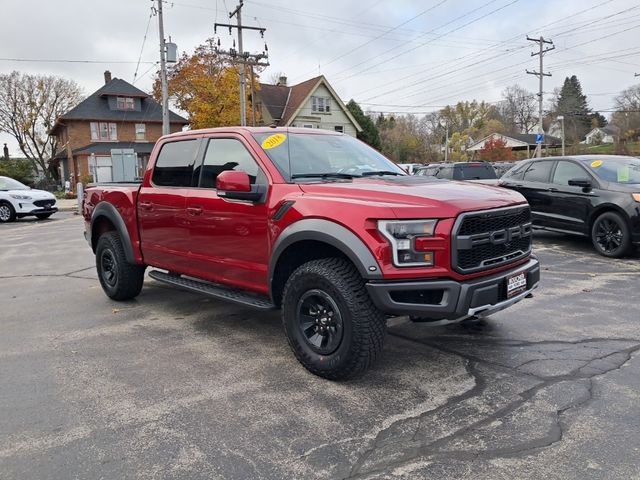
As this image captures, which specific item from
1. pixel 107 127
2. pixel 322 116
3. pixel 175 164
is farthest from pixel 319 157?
→ pixel 107 127

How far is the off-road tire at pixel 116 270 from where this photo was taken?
5988 mm

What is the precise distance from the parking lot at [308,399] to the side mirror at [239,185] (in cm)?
135

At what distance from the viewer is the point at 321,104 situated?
1813 inches

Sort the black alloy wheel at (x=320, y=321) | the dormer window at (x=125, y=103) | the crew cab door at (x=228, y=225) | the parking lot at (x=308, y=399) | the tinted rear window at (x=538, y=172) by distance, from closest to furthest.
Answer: the parking lot at (x=308, y=399) < the black alloy wheel at (x=320, y=321) < the crew cab door at (x=228, y=225) < the tinted rear window at (x=538, y=172) < the dormer window at (x=125, y=103)

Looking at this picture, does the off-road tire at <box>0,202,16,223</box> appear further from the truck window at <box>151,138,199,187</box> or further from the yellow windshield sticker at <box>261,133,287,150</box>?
the yellow windshield sticker at <box>261,133,287,150</box>

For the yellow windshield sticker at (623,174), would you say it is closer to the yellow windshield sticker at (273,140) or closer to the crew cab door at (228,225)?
the yellow windshield sticker at (273,140)

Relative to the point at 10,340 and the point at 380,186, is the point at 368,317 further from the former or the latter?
the point at 10,340

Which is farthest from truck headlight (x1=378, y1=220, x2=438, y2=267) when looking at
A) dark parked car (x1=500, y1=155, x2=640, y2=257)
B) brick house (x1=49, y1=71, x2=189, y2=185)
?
brick house (x1=49, y1=71, x2=189, y2=185)

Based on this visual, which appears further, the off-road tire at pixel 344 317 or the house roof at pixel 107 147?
the house roof at pixel 107 147

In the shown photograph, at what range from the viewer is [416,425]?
3100 millimetres

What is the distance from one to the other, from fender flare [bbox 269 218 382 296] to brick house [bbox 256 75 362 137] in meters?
41.0

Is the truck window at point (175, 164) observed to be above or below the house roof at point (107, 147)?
below

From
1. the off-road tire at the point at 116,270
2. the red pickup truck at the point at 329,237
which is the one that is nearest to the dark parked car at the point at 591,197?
the red pickup truck at the point at 329,237

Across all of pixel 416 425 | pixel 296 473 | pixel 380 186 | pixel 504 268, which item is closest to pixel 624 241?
pixel 504 268
